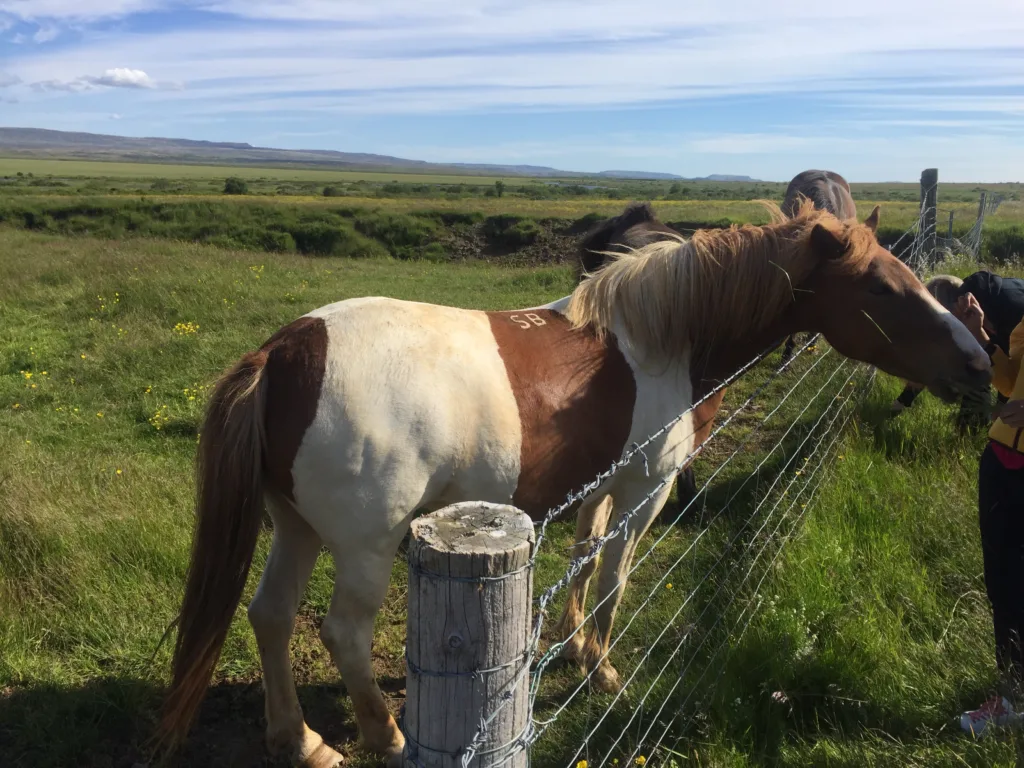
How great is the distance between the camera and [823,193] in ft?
23.7

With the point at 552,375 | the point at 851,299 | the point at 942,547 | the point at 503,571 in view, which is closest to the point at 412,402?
the point at 552,375

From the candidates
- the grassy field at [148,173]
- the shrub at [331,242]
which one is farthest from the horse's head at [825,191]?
the grassy field at [148,173]

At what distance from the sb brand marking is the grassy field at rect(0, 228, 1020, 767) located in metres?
0.91

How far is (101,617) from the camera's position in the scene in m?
3.18

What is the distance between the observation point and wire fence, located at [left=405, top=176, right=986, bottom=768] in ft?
6.95

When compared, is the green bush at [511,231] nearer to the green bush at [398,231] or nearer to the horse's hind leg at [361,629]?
the green bush at [398,231]

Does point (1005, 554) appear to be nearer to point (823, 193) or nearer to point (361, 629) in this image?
point (361, 629)

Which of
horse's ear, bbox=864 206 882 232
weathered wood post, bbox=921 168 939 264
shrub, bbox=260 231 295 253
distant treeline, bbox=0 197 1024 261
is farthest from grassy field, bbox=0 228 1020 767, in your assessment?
distant treeline, bbox=0 197 1024 261

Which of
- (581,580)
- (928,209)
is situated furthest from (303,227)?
(581,580)

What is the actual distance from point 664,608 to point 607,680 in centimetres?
60

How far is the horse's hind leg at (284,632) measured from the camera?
2.56 metres

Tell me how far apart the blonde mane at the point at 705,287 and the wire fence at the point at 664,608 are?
30cm

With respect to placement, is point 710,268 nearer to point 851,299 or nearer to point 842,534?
point 851,299

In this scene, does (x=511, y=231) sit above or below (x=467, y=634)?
above
